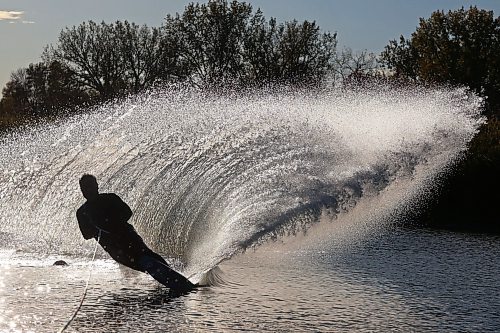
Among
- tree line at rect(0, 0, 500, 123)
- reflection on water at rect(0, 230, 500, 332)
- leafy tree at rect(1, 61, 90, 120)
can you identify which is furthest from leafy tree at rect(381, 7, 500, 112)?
reflection on water at rect(0, 230, 500, 332)

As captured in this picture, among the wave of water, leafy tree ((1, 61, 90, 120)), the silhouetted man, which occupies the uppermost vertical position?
leafy tree ((1, 61, 90, 120))

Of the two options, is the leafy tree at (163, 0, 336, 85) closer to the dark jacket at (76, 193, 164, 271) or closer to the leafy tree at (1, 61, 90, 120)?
the leafy tree at (1, 61, 90, 120)

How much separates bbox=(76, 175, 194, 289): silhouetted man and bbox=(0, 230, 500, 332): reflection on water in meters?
0.40

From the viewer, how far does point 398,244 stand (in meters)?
19.6

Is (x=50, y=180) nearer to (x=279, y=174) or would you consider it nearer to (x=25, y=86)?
(x=279, y=174)

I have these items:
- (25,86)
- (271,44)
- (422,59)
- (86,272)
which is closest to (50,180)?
(86,272)

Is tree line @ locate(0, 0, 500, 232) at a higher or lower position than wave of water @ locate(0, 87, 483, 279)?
higher

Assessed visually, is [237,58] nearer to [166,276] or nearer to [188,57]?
[188,57]

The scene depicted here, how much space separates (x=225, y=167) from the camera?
53.3 ft

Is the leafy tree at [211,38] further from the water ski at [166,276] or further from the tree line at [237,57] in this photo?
the water ski at [166,276]

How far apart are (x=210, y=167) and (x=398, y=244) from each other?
5.26 meters

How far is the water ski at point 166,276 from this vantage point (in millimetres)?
12102

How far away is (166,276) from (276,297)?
1542 mm

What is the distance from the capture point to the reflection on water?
1017cm
